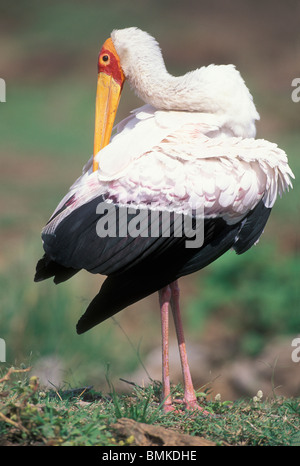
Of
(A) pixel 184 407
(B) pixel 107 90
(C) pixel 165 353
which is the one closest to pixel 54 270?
(C) pixel 165 353

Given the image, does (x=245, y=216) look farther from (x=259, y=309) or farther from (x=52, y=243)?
(x=259, y=309)

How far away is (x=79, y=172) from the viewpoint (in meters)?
8.41

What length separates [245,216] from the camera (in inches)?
118

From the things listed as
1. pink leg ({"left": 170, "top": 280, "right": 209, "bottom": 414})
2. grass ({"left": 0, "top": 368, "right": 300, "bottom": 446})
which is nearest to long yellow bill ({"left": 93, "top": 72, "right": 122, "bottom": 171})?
pink leg ({"left": 170, "top": 280, "right": 209, "bottom": 414})

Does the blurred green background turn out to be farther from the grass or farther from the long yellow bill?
the long yellow bill

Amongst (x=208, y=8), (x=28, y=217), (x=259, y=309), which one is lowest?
(x=259, y=309)

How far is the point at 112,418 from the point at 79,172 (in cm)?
600

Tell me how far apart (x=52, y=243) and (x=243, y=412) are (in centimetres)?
91

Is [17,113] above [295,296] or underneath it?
above

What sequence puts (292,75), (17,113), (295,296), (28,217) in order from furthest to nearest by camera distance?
(292,75), (17,113), (28,217), (295,296)

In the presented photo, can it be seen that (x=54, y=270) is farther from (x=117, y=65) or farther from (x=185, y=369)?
(x=117, y=65)

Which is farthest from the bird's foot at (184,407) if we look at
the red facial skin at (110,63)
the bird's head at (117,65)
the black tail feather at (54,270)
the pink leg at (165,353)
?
the red facial skin at (110,63)

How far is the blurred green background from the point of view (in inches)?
190

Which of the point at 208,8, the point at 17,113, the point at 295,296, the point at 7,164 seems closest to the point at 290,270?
the point at 295,296
